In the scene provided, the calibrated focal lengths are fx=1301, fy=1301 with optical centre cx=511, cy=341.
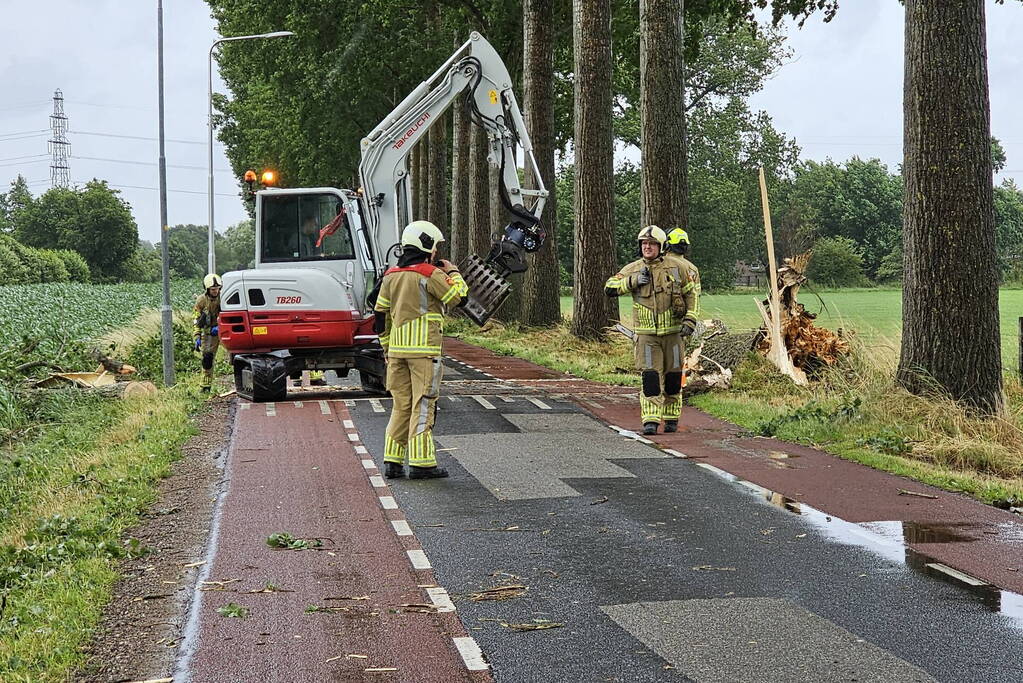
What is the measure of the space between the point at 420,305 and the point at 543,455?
227 centimetres

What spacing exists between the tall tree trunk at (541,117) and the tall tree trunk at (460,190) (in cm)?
798

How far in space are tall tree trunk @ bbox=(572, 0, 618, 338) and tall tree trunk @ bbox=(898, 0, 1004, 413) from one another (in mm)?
11896

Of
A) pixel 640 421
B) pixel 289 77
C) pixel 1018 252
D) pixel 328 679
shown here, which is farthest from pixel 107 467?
pixel 1018 252

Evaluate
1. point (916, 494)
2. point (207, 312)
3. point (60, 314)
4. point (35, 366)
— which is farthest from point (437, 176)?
point (916, 494)

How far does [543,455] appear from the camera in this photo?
12.8 m

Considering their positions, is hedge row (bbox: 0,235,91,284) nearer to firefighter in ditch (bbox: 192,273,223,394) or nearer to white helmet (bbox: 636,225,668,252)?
firefighter in ditch (bbox: 192,273,223,394)

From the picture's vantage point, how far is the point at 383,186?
1842 cm

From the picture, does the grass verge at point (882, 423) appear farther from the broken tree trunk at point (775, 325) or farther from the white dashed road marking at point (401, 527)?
the white dashed road marking at point (401, 527)

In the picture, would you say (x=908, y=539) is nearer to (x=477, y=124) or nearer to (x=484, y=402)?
(x=484, y=402)

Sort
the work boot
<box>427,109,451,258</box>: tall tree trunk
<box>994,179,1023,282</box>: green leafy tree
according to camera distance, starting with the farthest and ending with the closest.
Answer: <box>994,179,1023,282</box>: green leafy tree
<box>427,109,451,258</box>: tall tree trunk
the work boot

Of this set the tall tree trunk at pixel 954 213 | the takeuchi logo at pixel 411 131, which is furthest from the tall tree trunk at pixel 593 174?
the tall tree trunk at pixel 954 213

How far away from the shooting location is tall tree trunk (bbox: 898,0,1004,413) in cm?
1316

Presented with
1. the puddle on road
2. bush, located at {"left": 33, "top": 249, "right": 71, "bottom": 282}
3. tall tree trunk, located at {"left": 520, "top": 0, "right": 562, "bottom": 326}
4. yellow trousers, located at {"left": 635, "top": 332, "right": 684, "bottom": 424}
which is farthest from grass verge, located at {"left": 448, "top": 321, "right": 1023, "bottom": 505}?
bush, located at {"left": 33, "top": 249, "right": 71, "bottom": 282}

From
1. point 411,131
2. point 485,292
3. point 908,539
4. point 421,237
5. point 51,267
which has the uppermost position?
point 51,267
